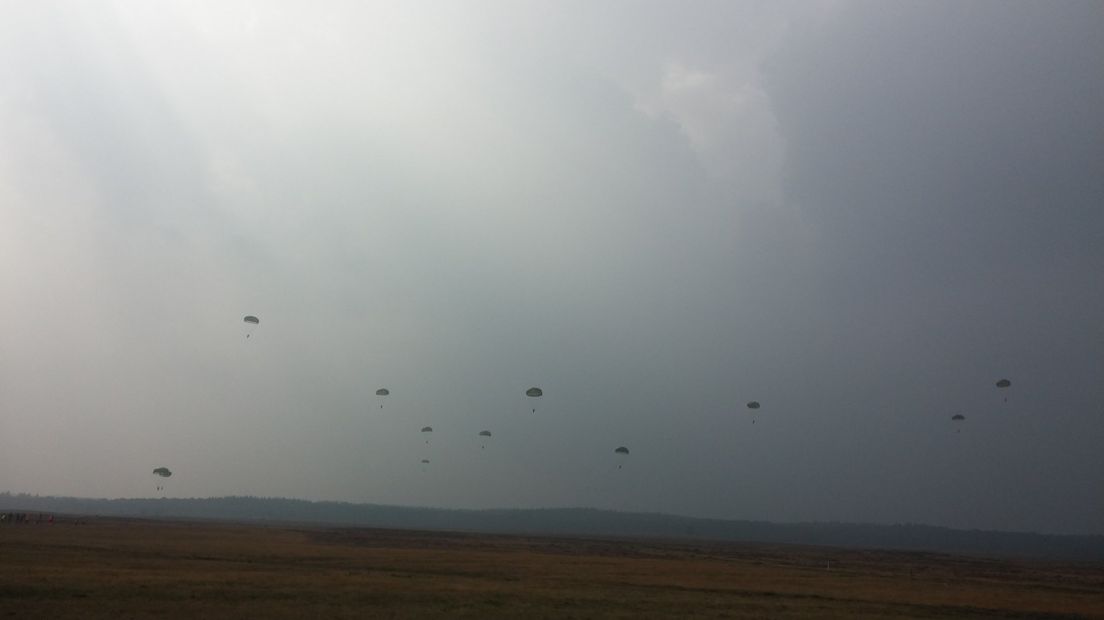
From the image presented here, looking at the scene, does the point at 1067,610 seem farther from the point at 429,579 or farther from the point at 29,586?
the point at 29,586

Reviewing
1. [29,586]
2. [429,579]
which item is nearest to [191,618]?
[29,586]

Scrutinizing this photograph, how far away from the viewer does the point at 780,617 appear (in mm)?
27688

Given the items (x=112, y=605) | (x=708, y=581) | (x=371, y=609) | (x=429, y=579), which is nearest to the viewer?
(x=112, y=605)

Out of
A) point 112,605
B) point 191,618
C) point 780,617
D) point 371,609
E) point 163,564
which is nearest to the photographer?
point 191,618

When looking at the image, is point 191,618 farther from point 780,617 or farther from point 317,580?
point 780,617

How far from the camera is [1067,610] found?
35312 millimetres

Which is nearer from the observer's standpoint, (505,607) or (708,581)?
(505,607)

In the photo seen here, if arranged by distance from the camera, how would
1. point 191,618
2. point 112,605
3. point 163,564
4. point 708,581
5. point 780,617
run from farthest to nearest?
1. point 708,581
2. point 163,564
3. point 780,617
4. point 112,605
5. point 191,618

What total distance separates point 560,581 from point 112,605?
20.5 m

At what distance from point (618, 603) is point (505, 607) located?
4.82 metres

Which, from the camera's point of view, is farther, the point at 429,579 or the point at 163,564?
the point at 163,564

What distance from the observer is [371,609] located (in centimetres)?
2552

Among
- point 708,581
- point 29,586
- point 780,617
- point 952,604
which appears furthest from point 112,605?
point 952,604

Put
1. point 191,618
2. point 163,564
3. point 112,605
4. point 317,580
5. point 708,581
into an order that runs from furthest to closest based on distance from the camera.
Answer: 1. point 708,581
2. point 163,564
3. point 317,580
4. point 112,605
5. point 191,618
